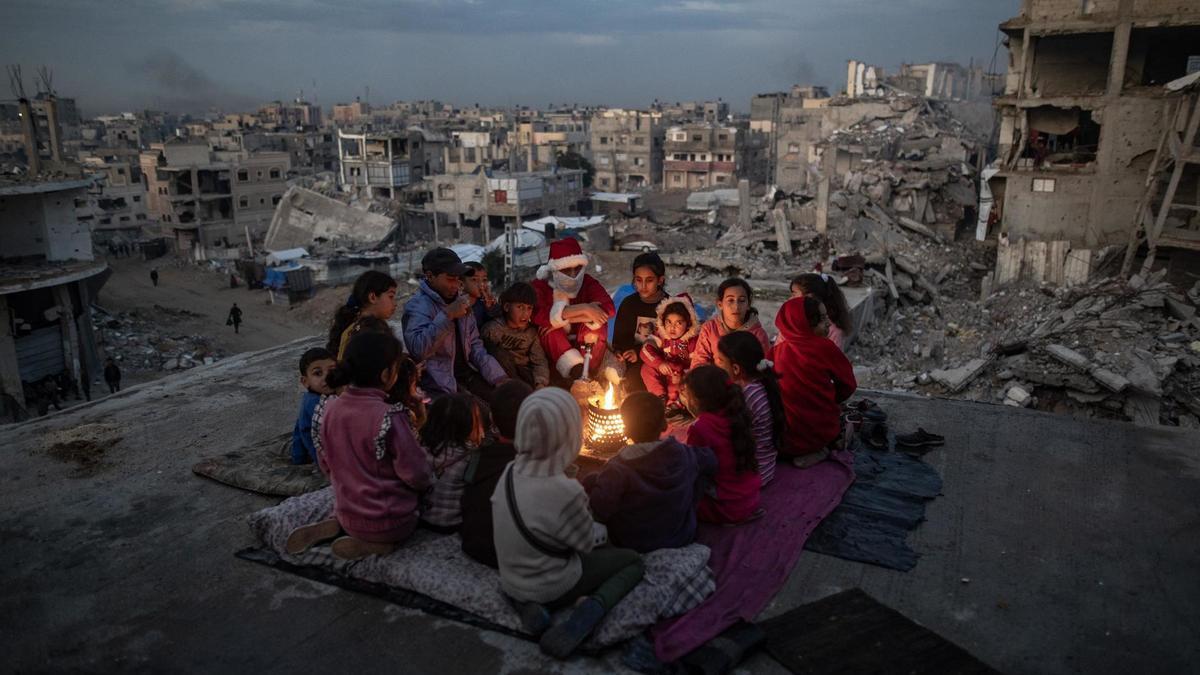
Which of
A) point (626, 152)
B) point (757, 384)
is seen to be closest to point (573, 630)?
point (757, 384)

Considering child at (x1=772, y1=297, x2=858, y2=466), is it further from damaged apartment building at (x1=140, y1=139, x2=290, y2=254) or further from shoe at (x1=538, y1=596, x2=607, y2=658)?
damaged apartment building at (x1=140, y1=139, x2=290, y2=254)

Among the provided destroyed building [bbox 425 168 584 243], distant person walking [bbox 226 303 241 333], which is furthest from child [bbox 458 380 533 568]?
destroyed building [bbox 425 168 584 243]

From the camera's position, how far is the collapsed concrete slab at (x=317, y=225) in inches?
1729

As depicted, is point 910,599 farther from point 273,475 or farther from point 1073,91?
point 1073,91

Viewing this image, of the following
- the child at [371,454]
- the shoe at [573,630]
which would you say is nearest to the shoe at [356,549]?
the child at [371,454]

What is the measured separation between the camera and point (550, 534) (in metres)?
3.69

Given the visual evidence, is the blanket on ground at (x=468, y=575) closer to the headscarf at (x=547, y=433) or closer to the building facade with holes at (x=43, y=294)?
the headscarf at (x=547, y=433)

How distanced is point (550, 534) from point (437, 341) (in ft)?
8.02

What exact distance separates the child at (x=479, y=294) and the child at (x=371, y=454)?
195 centimetres

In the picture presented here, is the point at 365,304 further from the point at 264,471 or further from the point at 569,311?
the point at 569,311

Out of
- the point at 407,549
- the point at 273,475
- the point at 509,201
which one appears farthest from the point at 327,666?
the point at 509,201

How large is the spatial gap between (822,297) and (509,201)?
3927 cm

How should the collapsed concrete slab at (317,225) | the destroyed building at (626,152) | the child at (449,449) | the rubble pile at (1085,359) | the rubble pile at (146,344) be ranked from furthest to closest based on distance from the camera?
the destroyed building at (626,152) → the collapsed concrete slab at (317,225) → the rubble pile at (146,344) → the rubble pile at (1085,359) → the child at (449,449)

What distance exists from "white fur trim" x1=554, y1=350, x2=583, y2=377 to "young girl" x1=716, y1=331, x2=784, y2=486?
1.57 m
